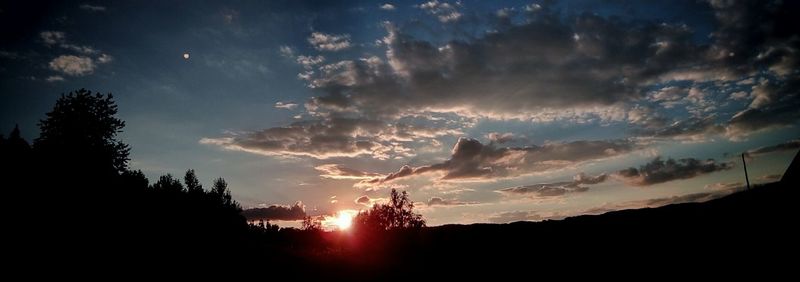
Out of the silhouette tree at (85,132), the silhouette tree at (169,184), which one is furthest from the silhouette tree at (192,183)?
the silhouette tree at (85,132)

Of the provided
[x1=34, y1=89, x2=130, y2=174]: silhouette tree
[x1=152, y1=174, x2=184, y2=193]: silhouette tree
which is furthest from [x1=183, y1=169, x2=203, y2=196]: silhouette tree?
[x1=34, y1=89, x2=130, y2=174]: silhouette tree

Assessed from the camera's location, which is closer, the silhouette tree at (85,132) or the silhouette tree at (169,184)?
the silhouette tree at (85,132)

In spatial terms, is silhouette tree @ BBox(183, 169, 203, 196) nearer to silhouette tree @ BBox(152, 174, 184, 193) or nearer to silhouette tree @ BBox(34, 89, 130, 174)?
silhouette tree @ BBox(152, 174, 184, 193)

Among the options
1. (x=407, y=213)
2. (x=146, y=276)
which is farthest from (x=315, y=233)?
(x=146, y=276)

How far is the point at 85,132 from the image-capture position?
111 ft

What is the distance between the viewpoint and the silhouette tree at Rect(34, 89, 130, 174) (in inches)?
1212

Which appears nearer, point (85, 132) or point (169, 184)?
point (85, 132)

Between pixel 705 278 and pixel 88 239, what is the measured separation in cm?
2704

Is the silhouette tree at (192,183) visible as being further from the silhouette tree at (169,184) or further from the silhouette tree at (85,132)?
the silhouette tree at (85,132)

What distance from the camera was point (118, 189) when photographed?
29.0 meters

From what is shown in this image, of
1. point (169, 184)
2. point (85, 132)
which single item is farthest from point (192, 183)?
point (85, 132)

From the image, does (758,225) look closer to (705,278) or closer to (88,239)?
(705,278)

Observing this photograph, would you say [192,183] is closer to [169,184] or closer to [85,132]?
[169,184]

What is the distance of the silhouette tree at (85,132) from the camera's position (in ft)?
101
